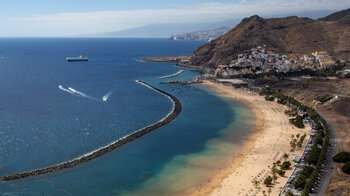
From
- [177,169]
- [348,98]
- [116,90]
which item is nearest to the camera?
[177,169]

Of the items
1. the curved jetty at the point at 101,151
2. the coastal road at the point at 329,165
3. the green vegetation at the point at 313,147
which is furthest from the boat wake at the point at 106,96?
the coastal road at the point at 329,165

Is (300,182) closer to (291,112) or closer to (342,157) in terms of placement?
(342,157)

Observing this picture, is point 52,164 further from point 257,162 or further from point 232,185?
point 257,162

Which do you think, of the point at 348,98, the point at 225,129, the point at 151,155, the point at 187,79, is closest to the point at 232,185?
the point at 151,155

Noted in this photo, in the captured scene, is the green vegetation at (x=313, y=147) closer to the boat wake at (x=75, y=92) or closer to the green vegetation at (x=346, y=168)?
the green vegetation at (x=346, y=168)

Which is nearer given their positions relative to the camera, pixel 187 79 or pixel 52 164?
pixel 52 164
